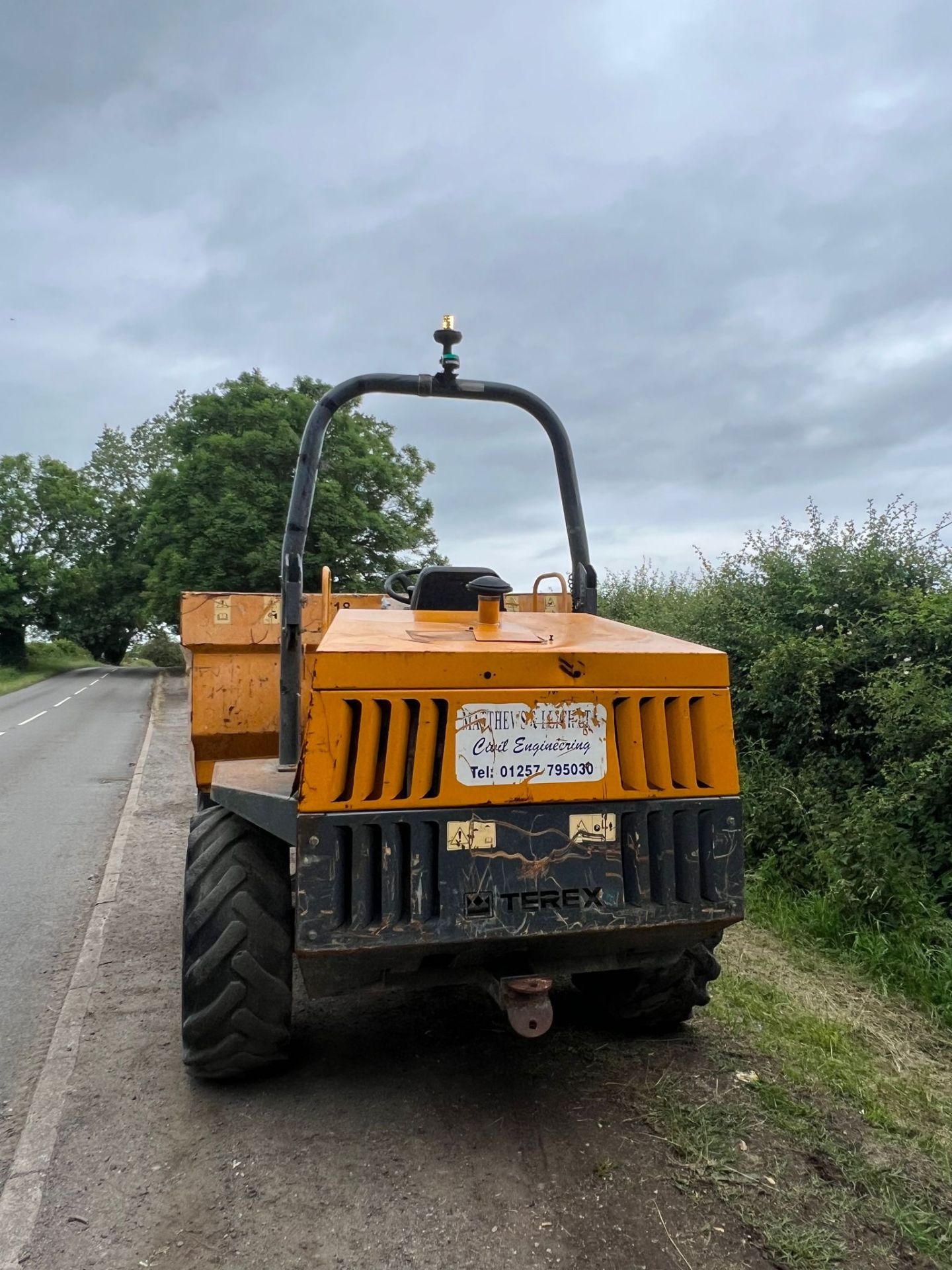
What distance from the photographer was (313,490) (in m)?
3.58

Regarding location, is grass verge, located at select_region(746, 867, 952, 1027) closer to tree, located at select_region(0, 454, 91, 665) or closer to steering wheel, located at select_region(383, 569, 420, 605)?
steering wheel, located at select_region(383, 569, 420, 605)

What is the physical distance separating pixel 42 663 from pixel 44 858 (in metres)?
43.2

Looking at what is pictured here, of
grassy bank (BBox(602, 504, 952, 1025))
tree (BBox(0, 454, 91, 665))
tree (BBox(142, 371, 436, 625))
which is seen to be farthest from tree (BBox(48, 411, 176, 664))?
grassy bank (BBox(602, 504, 952, 1025))

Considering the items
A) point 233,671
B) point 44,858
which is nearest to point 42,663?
point 44,858

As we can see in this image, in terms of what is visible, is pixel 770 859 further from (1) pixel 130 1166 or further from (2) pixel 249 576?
(2) pixel 249 576

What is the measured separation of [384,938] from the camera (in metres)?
2.89

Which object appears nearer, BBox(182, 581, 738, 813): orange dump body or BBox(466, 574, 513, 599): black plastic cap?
BBox(182, 581, 738, 813): orange dump body

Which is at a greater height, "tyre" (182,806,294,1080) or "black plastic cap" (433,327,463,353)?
"black plastic cap" (433,327,463,353)

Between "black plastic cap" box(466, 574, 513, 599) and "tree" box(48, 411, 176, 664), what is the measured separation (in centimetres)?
3819

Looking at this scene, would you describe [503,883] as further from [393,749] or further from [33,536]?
[33,536]

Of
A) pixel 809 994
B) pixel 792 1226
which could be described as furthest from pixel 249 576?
pixel 792 1226

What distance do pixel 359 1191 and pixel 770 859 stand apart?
382 centimetres

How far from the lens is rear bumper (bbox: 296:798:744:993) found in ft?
9.43

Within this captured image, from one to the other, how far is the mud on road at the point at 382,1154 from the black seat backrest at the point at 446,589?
1773 mm
